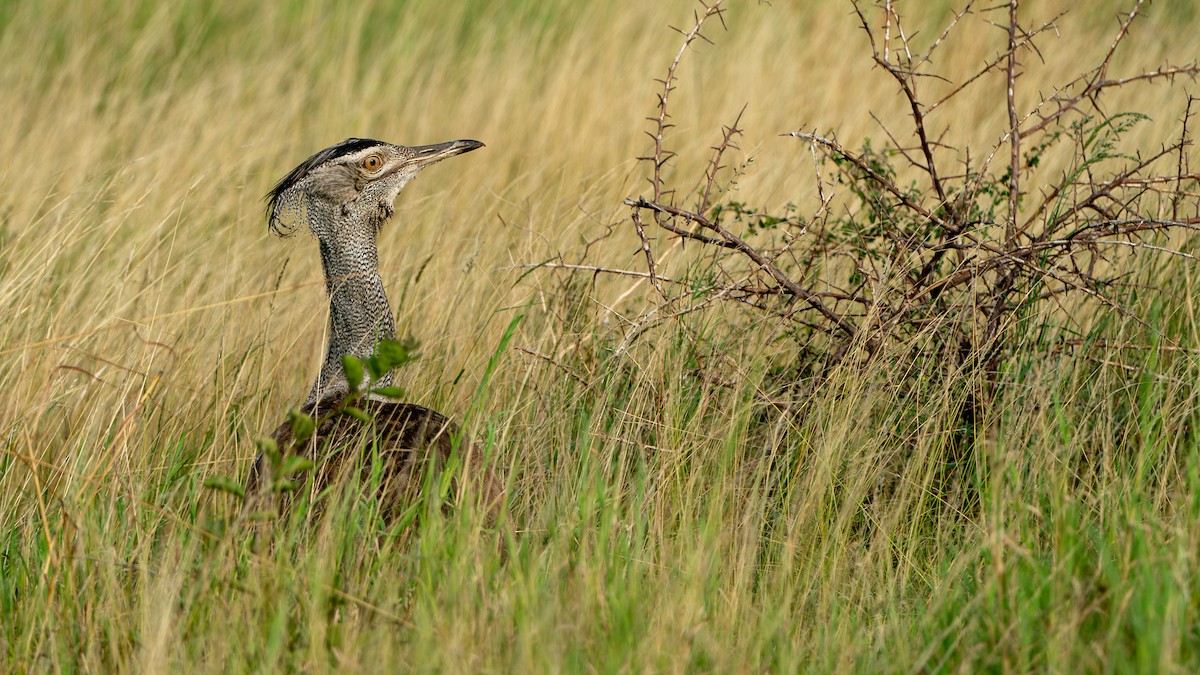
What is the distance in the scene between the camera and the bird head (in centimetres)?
400

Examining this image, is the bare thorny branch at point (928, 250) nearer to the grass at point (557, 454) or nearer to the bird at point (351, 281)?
the grass at point (557, 454)

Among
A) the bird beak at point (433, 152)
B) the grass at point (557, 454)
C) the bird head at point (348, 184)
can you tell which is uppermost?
the bird beak at point (433, 152)

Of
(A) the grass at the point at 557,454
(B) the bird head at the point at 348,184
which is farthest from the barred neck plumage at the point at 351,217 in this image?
(A) the grass at the point at 557,454

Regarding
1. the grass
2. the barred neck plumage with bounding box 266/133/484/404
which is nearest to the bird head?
the barred neck plumage with bounding box 266/133/484/404

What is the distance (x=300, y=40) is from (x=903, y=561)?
515 centimetres

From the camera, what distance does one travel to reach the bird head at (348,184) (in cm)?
400

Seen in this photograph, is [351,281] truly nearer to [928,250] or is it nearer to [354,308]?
[354,308]

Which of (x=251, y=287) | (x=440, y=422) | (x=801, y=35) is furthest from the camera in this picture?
(x=801, y=35)

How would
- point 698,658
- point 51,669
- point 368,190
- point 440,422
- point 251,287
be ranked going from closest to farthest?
point 698,658
point 51,669
point 440,422
point 368,190
point 251,287

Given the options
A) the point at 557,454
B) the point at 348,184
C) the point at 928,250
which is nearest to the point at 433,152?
the point at 348,184

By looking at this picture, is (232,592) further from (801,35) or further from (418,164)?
(801,35)

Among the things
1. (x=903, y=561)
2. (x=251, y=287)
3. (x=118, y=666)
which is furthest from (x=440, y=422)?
(x=251, y=287)

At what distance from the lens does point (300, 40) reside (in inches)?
298

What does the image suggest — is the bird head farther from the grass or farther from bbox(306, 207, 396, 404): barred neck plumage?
the grass
